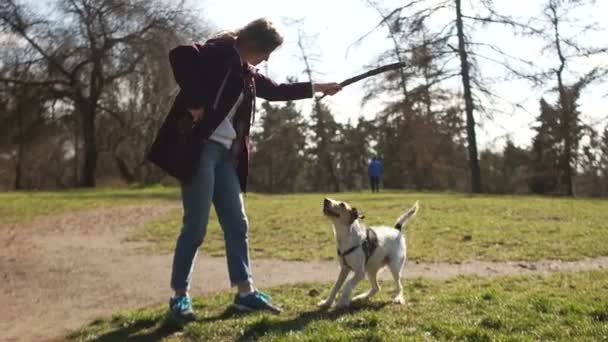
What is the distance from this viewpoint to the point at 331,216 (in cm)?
555

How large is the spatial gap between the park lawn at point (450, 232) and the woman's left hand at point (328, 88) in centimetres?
478

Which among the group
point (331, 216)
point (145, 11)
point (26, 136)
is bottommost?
point (331, 216)

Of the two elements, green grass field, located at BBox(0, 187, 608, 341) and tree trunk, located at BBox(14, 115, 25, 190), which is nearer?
green grass field, located at BBox(0, 187, 608, 341)

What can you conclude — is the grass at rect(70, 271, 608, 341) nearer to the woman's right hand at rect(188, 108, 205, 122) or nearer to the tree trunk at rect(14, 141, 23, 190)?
the woman's right hand at rect(188, 108, 205, 122)

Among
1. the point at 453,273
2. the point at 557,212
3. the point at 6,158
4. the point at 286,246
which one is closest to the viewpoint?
the point at 453,273

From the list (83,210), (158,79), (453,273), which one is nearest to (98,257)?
(453,273)

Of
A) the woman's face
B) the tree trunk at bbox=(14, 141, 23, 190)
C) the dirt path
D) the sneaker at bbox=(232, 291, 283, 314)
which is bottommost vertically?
the dirt path

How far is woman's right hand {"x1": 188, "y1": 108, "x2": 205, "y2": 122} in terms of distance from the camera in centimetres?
466

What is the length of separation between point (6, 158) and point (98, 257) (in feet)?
108

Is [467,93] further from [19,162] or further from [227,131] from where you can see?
[19,162]

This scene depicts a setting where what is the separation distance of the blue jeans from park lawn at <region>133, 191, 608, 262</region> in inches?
184

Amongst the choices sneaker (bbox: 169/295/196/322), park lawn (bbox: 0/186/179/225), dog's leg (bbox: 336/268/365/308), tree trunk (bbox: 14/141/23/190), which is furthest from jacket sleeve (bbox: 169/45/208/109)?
tree trunk (bbox: 14/141/23/190)

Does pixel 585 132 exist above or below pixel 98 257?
above

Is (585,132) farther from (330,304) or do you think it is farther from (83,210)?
(330,304)
